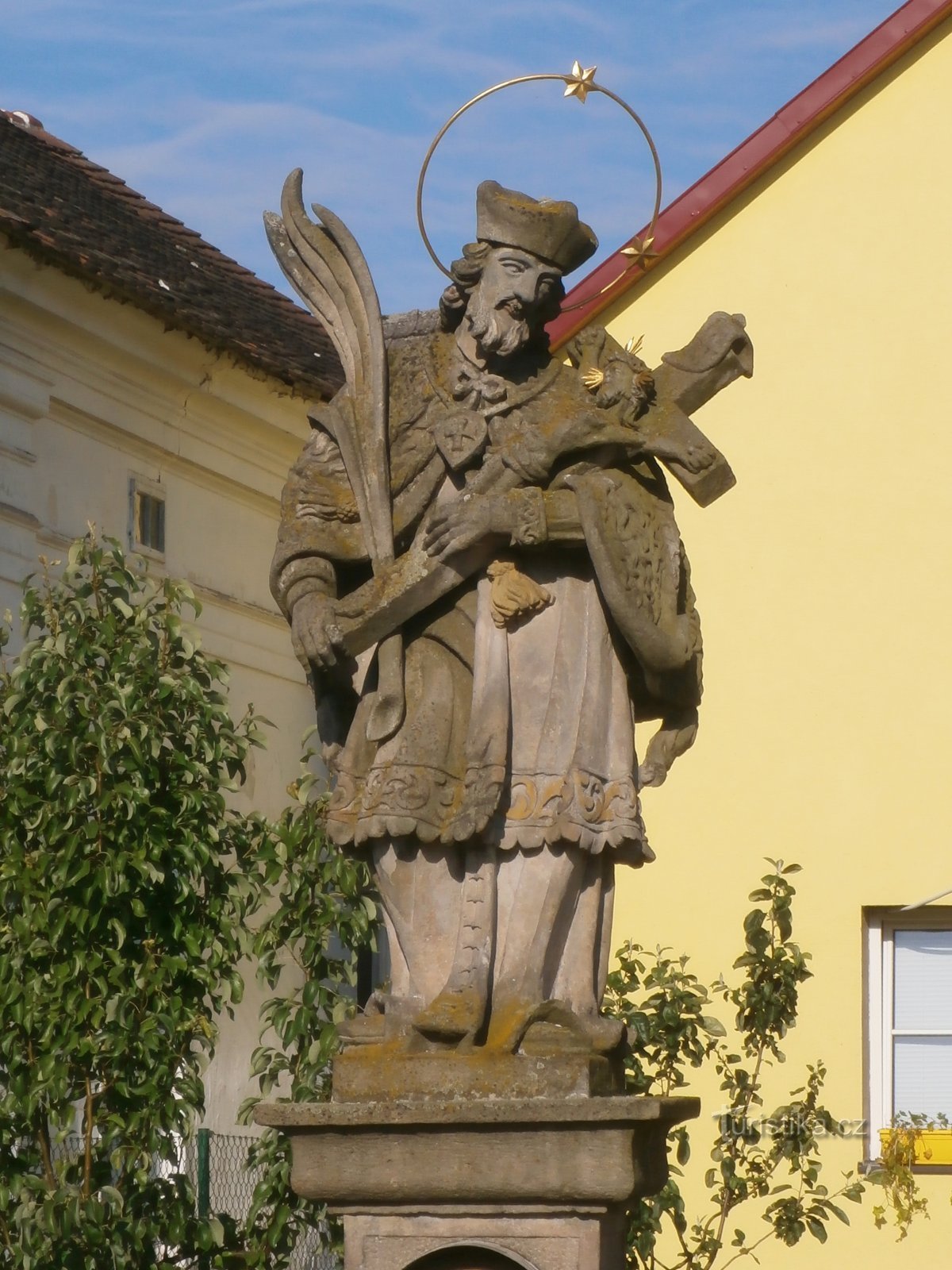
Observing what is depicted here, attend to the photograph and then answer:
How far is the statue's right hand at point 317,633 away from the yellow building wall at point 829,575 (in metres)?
5.99

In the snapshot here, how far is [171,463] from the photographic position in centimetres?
1504

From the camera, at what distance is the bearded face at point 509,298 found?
565 centimetres

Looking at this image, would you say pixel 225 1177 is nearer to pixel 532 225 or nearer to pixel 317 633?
pixel 317 633

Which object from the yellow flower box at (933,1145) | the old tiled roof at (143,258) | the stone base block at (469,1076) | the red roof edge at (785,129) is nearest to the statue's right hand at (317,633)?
the stone base block at (469,1076)

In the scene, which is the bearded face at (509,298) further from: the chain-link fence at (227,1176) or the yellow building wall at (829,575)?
the yellow building wall at (829,575)

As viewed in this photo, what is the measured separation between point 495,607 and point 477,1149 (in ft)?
3.89

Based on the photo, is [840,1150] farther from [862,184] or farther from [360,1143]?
[360,1143]

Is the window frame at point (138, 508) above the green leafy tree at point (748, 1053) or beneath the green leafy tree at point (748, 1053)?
above

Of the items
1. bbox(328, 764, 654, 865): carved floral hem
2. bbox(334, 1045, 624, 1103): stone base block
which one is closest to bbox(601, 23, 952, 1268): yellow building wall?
bbox(328, 764, 654, 865): carved floral hem

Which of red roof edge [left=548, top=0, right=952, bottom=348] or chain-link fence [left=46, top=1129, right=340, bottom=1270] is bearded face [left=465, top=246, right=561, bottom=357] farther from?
red roof edge [left=548, top=0, right=952, bottom=348]

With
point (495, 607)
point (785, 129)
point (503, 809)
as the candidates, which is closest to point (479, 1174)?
point (503, 809)

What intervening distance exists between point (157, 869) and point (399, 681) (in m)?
1.75

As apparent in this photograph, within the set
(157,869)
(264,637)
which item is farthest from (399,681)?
(264,637)

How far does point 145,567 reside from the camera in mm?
7633
